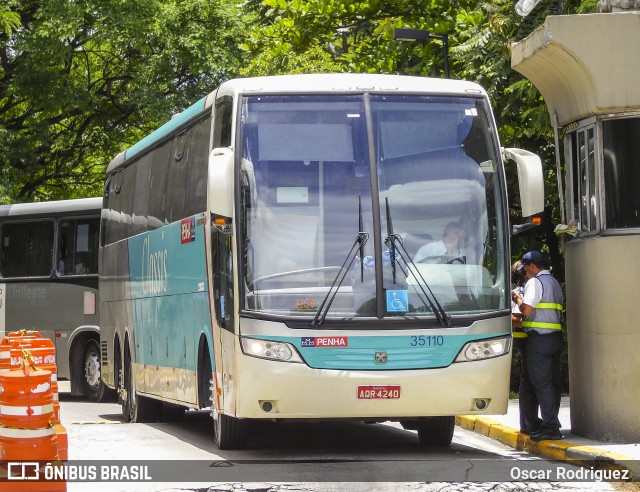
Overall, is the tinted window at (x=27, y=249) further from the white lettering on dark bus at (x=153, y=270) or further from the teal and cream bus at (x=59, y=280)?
the white lettering on dark bus at (x=153, y=270)

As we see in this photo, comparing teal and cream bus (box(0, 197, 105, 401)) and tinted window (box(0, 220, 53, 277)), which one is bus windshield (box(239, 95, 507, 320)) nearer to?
teal and cream bus (box(0, 197, 105, 401))

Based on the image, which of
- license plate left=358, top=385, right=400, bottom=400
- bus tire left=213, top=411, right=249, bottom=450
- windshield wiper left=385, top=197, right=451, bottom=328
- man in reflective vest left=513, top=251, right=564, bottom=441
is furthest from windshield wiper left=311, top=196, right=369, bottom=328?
man in reflective vest left=513, top=251, right=564, bottom=441

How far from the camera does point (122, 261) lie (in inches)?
751

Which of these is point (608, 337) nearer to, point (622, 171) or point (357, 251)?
point (622, 171)

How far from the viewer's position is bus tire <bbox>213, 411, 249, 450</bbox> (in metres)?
12.9

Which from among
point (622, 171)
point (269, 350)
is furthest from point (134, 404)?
point (622, 171)

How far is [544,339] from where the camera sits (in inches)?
502

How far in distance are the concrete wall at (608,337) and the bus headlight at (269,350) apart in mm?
2976

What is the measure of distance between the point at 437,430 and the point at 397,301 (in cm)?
215

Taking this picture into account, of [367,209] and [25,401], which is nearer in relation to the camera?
[25,401]

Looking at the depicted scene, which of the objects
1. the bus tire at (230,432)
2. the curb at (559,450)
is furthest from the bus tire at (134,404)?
the bus tire at (230,432)

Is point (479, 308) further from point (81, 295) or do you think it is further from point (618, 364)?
point (81, 295)

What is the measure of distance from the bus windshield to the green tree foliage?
1846 centimetres

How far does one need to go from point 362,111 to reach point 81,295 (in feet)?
39.7
